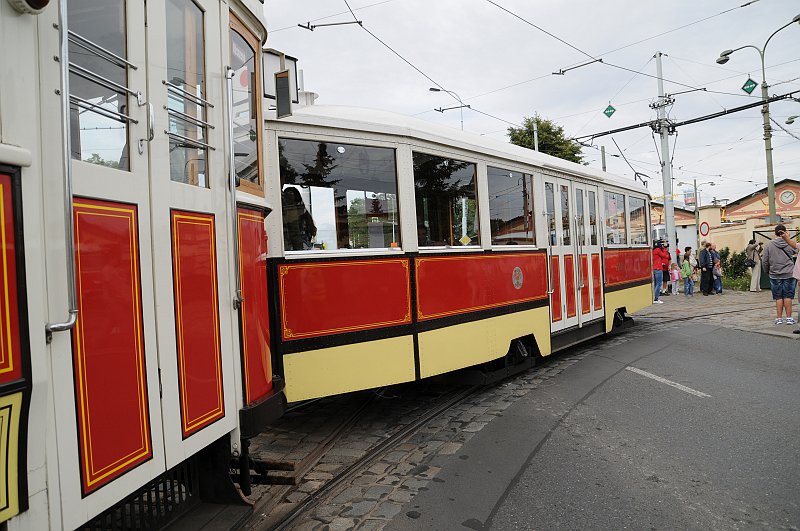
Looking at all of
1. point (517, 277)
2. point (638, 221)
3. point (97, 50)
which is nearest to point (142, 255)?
point (97, 50)

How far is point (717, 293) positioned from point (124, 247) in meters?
19.5

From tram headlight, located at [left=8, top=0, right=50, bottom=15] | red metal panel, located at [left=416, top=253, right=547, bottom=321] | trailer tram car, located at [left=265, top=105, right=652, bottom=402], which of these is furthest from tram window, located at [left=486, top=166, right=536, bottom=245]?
tram headlight, located at [left=8, top=0, right=50, bottom=15]

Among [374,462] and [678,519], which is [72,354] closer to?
[374,462]

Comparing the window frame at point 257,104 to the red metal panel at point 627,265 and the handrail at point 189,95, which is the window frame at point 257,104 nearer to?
the handrail at point 189,95

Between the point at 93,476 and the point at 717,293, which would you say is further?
the point at 717,293

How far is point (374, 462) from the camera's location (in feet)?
13.7

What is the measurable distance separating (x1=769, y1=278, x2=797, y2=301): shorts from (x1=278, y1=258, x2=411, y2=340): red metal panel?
8200 millimetres

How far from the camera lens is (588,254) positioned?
27.1 feet

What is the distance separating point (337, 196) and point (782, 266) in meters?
8.61

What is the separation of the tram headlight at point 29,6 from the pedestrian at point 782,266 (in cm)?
1062

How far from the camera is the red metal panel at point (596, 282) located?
8.46 m

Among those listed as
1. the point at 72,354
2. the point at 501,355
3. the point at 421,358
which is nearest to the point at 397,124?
the point at 421,358

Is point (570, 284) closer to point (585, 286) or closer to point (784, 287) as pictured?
point (585, 286)

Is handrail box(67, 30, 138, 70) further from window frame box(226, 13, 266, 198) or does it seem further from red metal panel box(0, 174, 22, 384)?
window frame box(226, 13, 266, 198)
